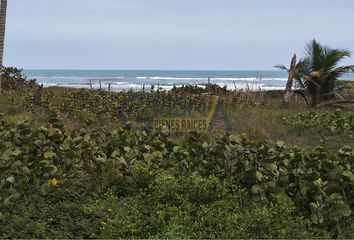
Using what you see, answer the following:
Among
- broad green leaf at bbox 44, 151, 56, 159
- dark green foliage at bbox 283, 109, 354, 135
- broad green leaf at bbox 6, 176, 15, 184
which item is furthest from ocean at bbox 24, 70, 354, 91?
broad green leaf at bbox 6, 176, 15, 184

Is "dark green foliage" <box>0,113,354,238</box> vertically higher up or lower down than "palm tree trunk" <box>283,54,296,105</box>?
lower down

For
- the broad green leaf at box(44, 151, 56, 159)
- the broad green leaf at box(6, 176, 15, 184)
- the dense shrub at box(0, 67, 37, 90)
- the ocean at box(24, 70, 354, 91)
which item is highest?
the dense shrub at box(0, 67, 37, 90)

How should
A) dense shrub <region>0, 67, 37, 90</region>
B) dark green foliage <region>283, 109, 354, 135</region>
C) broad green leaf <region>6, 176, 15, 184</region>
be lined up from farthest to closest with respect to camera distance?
dense shrub <region>0, 67, 37, 90</region>, dark green foliage <region>283, 109, 354, 135</region>, broad green leaf <region>6, 176, 15, 184</region>

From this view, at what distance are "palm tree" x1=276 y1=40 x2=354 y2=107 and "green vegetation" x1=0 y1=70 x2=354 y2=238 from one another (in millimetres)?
11499

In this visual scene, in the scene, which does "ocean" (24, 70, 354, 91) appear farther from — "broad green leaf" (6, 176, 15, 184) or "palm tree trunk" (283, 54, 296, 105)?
"broad green leaf" (6, 176, 15, 184)

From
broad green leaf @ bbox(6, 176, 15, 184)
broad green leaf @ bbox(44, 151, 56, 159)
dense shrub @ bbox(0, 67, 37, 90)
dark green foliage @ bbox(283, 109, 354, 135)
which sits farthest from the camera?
dense shrub @ bbox(0, 67, 37, 90)

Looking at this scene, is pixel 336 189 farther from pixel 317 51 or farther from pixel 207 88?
pixel 207 88

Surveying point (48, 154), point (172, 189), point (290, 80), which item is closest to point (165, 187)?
point (172, 189)

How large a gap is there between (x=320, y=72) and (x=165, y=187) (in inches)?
494

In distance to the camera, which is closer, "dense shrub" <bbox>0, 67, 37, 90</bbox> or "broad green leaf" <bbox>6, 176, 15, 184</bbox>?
"broad green leaf" <bbox>6, 176, 15, 184</bbox>

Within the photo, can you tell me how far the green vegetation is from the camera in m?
3.88

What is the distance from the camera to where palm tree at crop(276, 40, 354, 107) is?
51.8 ft

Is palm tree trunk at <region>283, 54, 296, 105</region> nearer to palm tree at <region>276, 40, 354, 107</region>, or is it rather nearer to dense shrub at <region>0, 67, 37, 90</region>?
palm tree at <region>276, 40, 354, 107</region>

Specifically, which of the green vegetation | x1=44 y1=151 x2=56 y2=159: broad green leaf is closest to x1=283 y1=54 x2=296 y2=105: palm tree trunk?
the green vegetation
